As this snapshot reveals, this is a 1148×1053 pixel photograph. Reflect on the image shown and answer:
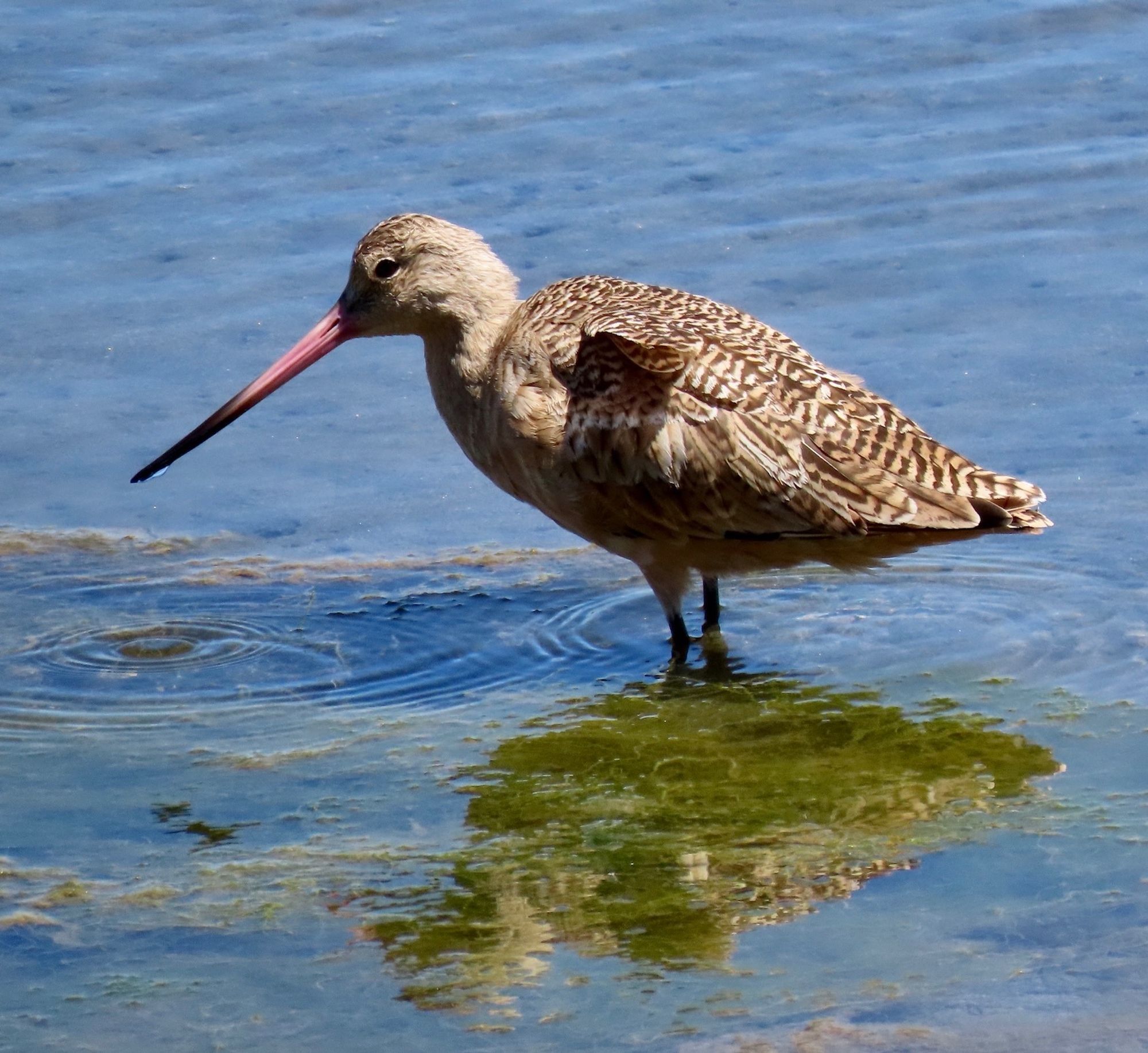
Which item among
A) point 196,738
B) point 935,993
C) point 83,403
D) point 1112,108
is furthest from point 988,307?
point 935,993

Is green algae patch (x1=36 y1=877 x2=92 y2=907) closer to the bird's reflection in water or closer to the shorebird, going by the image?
the bird's reflection in water

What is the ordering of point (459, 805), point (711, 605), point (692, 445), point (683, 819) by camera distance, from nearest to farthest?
point (683, 819) < point (459, 805) < point (692, 445) < point (711, 605)

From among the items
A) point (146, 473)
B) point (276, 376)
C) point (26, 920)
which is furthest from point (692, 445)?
point (26, 920)

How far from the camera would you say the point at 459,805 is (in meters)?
5.40

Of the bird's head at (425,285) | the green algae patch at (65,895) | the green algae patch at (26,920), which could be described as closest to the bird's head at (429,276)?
the bird's head at (425,285)

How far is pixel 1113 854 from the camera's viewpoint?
4785 millimetres

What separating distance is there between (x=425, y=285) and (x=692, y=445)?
3.80 ft

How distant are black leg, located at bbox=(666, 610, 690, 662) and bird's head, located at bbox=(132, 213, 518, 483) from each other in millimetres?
1102

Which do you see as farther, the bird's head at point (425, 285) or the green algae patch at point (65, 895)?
the bird's head at point (425, 285)

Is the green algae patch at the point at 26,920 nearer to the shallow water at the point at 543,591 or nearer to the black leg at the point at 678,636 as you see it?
the shallow water at the point at 543,591

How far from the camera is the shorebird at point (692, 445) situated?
6.14 meters

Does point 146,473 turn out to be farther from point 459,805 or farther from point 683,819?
point 683,819

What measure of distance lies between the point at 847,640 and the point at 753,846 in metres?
1.52

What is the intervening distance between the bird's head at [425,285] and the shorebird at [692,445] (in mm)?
75
